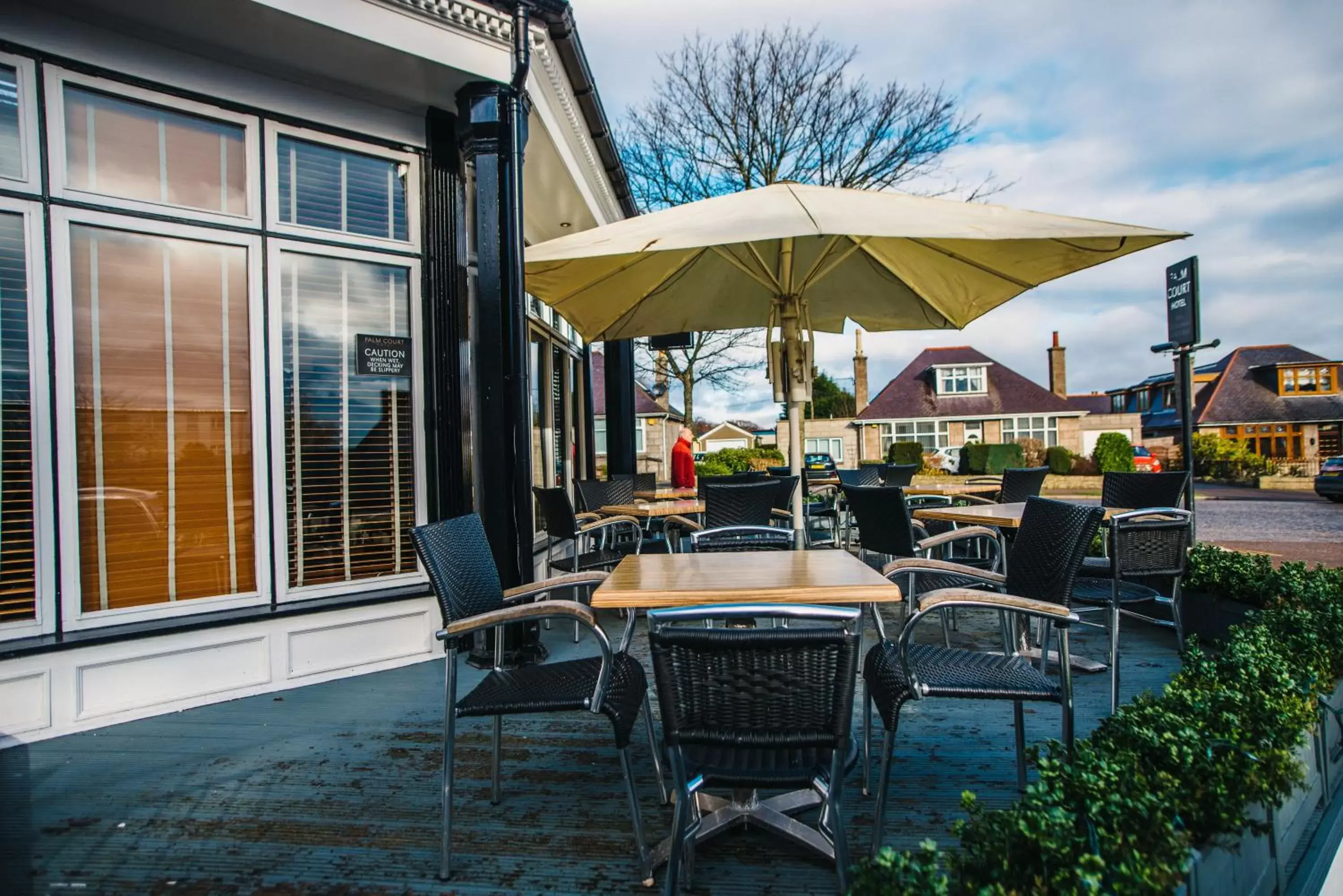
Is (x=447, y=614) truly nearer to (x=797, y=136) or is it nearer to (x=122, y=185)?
(x=122, y=185)

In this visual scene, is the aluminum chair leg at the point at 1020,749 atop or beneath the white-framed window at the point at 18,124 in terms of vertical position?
beneath

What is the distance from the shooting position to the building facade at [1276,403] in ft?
105

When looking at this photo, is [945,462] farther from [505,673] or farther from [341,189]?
[505,673]

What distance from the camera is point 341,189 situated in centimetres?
404

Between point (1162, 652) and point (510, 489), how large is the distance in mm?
3733

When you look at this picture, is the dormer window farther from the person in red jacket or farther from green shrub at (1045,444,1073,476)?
the person in red jacket

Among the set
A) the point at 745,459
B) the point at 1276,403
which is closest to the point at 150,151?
the point at 745,459

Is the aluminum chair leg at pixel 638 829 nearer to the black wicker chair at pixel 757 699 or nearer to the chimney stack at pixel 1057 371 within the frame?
the black wicker chair at pixel 757 699

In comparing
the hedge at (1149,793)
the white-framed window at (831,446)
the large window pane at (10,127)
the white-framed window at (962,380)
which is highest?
the white-framed window at (962,380)

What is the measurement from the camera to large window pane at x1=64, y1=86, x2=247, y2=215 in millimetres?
3271

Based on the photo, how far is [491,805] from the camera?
2.39 metres

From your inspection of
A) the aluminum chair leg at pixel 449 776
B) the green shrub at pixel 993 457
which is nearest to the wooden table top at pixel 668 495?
the aluminum chair leg at pixel 449 776

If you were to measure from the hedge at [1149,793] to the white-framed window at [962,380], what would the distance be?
3455 centimetres

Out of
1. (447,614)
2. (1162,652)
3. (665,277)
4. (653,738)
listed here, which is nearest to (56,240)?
(447,614)
